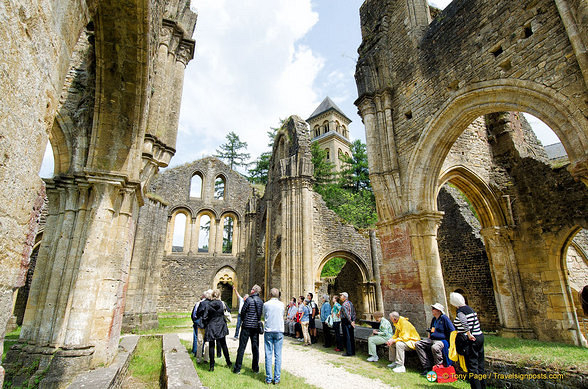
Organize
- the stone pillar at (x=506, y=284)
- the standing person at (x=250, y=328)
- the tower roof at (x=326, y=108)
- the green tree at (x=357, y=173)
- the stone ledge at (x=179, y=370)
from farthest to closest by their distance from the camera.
→ 1. the tower roof at (x=326, y=108)
2. the green tree at (x=357, y=173)
3. the stone pillar at (x=506, y=284)
4. the standing person at (x=250, y=328)
5. the stone ledge at (x=179, y=370)

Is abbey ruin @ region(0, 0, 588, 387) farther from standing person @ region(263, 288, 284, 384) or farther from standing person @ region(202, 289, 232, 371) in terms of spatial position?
standing person @ region(263, 288, 284, 384)

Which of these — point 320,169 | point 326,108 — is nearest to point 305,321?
point 320,169

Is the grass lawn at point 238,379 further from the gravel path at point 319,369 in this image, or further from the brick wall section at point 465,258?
the brick wall section at point 465,258

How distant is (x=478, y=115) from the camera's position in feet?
23.5

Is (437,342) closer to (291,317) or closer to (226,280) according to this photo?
(291,317)

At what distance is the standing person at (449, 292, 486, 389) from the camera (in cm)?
366

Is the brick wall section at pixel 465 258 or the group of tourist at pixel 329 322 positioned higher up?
the brick wall section at pixel 465 258

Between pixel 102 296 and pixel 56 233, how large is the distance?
1.79 meters

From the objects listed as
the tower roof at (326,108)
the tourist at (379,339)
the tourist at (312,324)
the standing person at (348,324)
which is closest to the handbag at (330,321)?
the standing person at (348,324)

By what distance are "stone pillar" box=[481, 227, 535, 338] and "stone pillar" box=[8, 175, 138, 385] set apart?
34.5 feet

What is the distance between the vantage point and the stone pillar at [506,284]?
927cm

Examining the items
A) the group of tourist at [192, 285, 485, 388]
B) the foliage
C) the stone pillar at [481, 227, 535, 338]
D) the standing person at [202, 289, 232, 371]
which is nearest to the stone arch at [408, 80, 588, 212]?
the group of tourist at [192, 285, 485, 388]

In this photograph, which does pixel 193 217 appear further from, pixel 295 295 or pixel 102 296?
pixel 102 296

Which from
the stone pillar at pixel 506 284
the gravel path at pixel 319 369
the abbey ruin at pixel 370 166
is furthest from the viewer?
the stone pillar at pixel 506 284
